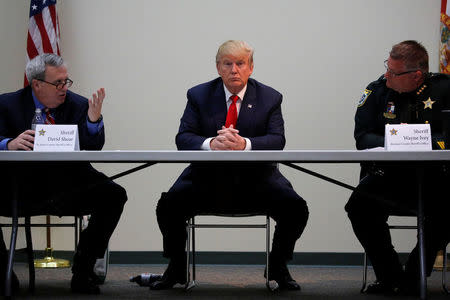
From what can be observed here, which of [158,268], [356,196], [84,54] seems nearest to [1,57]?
[84,54]

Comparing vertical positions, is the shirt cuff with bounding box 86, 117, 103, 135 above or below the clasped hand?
above

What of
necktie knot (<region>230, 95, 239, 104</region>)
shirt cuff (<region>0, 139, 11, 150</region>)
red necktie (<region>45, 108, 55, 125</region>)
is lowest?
shirt cuff (<region>0, 139, 11, 150</region>)

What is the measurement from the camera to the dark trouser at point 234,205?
3.43m

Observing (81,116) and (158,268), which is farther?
(158,268)

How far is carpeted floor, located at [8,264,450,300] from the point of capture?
3336 mm

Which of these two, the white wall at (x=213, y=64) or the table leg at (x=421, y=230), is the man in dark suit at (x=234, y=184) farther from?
the white wall at (x=213, y=64)

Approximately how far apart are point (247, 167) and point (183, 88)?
6.44 ft

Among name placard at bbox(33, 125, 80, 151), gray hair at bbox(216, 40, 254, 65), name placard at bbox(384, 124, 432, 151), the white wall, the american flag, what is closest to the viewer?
name placard at bbox(384, 124, 432, 151)

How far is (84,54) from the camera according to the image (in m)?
5.38

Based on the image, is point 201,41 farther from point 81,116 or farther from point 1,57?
point 81,116

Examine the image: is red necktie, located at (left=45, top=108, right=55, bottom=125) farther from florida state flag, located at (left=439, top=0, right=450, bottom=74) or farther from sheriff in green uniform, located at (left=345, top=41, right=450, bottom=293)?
florida state flag, located at (left=439, top=0, right=450, bottom=74)

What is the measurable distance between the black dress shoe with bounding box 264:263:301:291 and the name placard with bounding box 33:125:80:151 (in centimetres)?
122

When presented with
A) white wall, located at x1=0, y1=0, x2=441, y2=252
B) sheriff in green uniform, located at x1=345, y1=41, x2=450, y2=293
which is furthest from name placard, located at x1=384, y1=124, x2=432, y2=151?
white wall, located at x1=0, y1=0, x2=441, y2=252

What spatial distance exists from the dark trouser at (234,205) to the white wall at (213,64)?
71.7 inches
